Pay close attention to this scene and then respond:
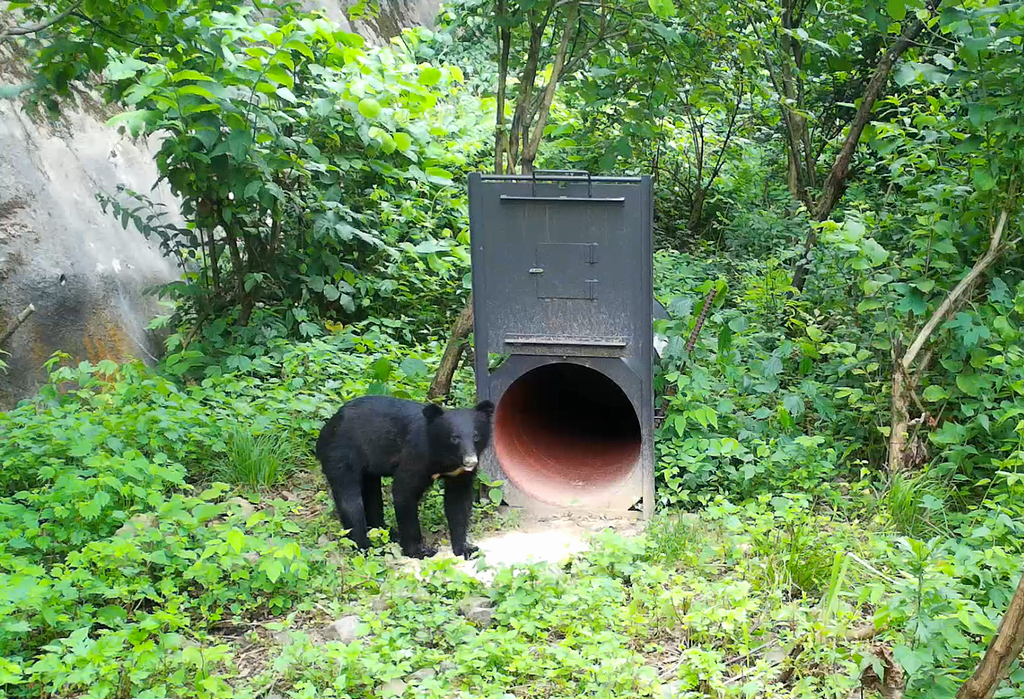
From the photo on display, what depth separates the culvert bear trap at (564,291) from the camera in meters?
5.41

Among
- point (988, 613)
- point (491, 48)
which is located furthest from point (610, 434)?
point (491, 48)

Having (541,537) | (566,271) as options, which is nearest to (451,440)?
(541,537)

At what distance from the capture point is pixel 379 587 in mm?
4570

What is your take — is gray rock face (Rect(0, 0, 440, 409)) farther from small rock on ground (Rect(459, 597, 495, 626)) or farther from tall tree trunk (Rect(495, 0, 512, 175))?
small rock on ground (Rect(459, 597, 495, 626))

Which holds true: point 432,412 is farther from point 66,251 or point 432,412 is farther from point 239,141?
point 66,251

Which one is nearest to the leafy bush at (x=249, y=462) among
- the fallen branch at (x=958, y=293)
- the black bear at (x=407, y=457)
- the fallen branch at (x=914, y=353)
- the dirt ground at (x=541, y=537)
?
the black bear at (x=407, y=457)

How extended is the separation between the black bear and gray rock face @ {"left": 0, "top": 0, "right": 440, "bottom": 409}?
3.38 metres

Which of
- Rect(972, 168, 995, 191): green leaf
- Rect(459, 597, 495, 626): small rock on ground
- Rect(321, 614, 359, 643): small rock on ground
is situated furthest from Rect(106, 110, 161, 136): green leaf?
Rect(972, 168, 995, 191): green leaf

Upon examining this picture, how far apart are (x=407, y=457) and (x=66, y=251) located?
440 cm

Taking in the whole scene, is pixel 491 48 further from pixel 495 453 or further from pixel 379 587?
pixel 379 587

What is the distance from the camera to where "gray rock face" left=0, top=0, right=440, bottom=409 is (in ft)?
24.8

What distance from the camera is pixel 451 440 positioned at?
5.10 m

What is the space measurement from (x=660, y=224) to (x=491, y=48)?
13.2 ft

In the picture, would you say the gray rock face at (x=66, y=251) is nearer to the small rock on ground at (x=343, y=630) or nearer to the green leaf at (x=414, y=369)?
the green leaf at (x=414, y=369)
